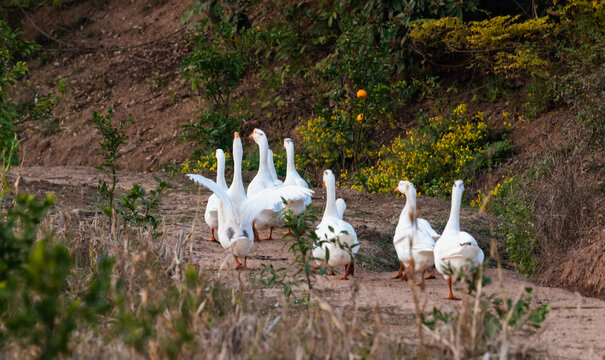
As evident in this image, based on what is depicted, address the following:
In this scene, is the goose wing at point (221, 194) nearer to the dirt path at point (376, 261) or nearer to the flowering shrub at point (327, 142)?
the dirt path at point (376, 261)

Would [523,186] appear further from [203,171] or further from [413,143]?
[203,171]

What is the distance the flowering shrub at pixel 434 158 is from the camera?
12195 mm

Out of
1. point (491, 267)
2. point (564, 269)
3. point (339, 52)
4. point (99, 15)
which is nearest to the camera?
point (564, 269)

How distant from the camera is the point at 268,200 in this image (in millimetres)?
7414

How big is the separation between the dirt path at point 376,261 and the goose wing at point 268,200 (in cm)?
45

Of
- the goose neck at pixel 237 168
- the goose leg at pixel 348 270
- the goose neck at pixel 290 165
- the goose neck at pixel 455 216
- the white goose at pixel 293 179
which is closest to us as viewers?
the goose neck at pixel 455 216

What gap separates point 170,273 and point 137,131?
1144cm

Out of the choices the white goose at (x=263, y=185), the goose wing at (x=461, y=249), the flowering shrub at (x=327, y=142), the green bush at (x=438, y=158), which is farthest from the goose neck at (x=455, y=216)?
the flowering shrub at (x=327, y=142)

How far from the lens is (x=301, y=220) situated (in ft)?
18.5

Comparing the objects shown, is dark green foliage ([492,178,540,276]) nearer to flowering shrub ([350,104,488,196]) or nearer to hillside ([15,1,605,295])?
hillside ([15,1,605,295])

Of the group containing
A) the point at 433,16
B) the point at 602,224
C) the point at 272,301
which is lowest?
the point at 272,301

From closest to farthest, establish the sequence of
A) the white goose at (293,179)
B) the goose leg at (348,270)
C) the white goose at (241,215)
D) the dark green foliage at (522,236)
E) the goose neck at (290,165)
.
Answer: the white goose at (241,215)
the goose leg at (348,270)
the dark green foliage at (522,236)
the white goose at (293,179)
the goose neck at (290,165)

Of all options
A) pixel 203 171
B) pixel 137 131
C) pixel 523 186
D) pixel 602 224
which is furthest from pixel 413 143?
pixel 137 131

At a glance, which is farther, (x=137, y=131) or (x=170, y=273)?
(x=137, y=131)
